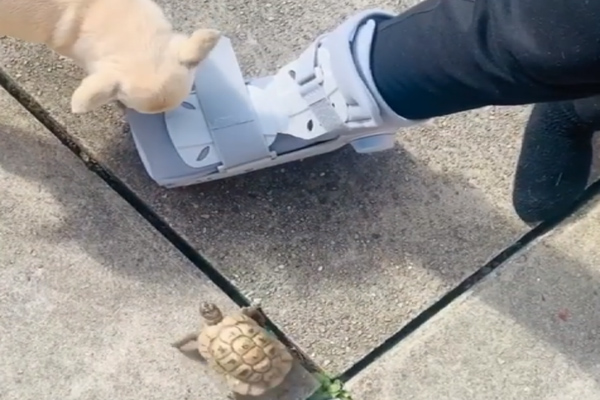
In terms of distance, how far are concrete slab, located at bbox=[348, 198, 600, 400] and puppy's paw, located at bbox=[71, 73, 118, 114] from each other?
29.3 inches

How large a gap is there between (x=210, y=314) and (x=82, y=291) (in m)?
0.26

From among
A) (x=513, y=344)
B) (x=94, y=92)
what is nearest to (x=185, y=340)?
(x=94, y=92)

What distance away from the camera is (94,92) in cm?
152

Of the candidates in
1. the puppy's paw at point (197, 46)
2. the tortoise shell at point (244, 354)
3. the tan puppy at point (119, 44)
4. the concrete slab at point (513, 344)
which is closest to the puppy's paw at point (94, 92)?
the tan puppy at point (119, 44)

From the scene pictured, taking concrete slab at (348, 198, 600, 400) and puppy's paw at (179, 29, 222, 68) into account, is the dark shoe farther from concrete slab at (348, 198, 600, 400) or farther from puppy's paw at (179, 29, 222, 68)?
puppy's paw at (179, 29, 222, 68)

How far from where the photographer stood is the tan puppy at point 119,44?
1.55 m

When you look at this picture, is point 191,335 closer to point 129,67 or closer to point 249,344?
point 249,344

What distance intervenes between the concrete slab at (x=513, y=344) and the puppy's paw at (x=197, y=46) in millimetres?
708

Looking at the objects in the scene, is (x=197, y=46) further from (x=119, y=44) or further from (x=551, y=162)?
(x=551, y=162)

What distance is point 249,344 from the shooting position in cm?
170

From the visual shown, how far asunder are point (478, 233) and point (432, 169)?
16 centimetres

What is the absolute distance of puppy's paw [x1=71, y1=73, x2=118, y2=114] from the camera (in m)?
1.52

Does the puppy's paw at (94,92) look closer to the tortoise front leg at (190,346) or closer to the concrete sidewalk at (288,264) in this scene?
the concrete sidewalk at (288,264)

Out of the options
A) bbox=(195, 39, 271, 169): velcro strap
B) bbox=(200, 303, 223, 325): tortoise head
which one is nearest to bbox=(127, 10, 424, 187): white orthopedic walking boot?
bbox=(195, 39, 271, 169): velcro strap
